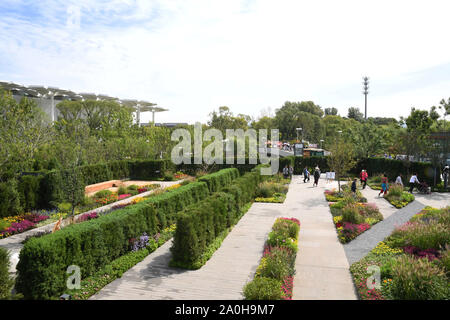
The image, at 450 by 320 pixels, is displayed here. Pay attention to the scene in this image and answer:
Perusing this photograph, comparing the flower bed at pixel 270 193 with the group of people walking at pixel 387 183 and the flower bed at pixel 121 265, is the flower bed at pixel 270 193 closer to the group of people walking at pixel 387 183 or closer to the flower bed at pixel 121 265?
the group of people walking at pixel 387 183

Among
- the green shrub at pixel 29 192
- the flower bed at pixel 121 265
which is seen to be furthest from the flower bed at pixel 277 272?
the green shrub at pixel 29 192

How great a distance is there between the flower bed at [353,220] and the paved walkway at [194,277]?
3210mm

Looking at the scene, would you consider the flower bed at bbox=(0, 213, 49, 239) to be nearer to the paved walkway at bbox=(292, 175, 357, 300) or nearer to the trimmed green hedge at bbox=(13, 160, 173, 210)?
the trimmed green hedge at bbox=(13, 160, 173, 210)

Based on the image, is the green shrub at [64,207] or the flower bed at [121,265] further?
the green shrub at [64,207]

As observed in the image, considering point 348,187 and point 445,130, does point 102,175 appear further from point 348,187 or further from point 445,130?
point 445,130

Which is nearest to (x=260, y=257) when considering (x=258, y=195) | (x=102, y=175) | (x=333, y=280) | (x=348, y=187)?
(x=333, y=280)

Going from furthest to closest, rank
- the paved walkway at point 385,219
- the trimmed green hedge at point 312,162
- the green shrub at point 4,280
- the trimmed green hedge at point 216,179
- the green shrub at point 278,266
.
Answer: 1. the trimmed green hedge at point 312,162
2. the trimmed green hedge at point 216,179
3. the paved walkway at point 385,219
4. the green shrub at point 278,266
5. the green shrub at point 4,280

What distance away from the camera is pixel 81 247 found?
834 cm

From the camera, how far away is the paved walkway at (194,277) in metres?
7.67

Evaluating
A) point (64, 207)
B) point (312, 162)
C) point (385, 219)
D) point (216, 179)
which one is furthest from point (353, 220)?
point (312, 162)

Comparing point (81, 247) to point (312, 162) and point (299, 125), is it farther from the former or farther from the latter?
point (299, 125)

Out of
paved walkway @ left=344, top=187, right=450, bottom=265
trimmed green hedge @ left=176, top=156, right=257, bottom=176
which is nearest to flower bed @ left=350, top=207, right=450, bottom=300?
paved walkway @ left=344, top=187, right=450, bottom=265

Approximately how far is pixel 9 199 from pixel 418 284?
16.5 m
